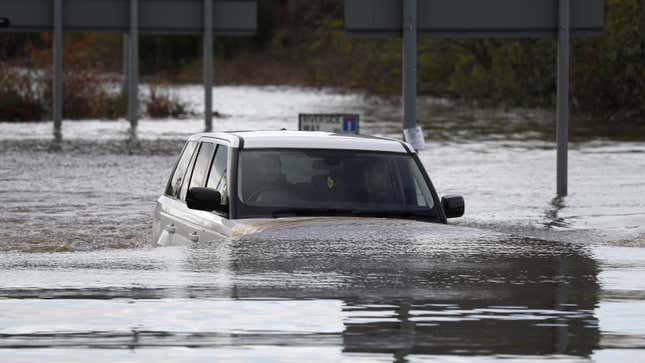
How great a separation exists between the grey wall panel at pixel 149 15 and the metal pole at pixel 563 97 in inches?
696

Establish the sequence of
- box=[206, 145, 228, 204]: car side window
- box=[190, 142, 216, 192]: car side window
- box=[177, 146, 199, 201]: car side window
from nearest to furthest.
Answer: box=[206, 145, 228, 204]: car side window < box=[190, 142, 216, 192]: car side window < box=[177, 146, 199, 201]: car side window

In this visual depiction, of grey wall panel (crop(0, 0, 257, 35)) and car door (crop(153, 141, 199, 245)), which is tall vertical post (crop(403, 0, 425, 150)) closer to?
car door (crop(153, 141, 199, 245))

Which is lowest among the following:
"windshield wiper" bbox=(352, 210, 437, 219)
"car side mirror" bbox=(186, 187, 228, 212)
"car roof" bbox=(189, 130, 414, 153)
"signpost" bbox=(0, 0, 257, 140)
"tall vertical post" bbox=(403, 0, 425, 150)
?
"windshield wiper" bbox=(352, 210, 437, 219)

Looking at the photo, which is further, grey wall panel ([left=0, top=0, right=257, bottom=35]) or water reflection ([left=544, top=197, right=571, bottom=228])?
grey wall panel ([left=0, top=0, right=257, bottom=35])

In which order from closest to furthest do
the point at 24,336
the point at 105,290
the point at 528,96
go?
the point at 24,336 → the point at 105,290 → the point at 528,96

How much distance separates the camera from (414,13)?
2133 cm

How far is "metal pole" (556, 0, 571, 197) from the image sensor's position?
2177cm

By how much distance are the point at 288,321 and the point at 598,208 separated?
43.7 ft

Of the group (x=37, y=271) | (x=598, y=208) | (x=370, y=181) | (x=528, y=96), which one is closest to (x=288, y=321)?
(x=37, y=271)

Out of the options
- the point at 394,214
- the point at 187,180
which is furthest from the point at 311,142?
the point at 187,180

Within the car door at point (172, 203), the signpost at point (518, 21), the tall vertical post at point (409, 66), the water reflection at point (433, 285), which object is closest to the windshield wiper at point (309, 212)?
the water reflection at point (433, 285)

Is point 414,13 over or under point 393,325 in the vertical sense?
over

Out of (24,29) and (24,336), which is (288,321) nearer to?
(24,336)

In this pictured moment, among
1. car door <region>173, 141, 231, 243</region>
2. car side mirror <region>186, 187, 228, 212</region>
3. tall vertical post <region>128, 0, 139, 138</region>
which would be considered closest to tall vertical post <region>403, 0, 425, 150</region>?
car door <region>173, 141, 231, 243</region>
